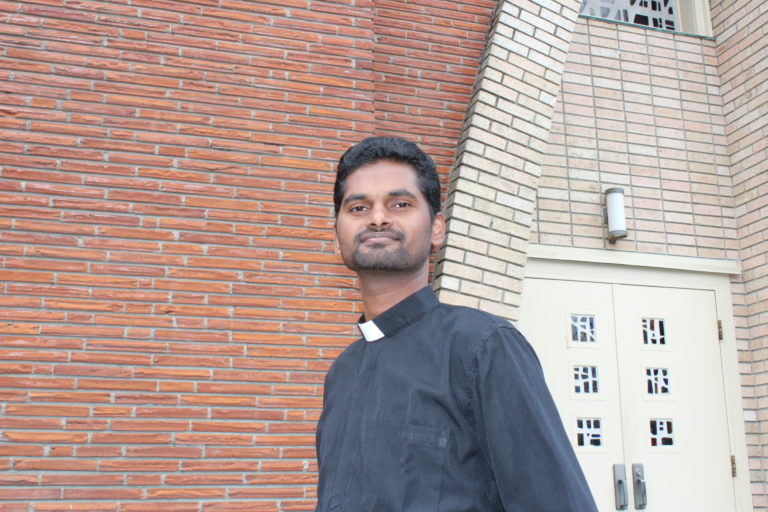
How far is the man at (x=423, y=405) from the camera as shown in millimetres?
1182

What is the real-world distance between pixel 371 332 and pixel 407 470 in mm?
348

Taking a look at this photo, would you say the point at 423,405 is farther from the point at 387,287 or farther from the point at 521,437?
the point at 387,287

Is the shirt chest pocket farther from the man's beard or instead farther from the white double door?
the white double door

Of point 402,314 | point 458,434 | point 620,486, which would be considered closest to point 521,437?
point 458,434

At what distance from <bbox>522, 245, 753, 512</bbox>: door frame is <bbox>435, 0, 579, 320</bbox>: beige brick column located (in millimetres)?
774

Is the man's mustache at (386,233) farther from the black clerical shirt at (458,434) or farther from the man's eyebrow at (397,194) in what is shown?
the black clerical shirt at (458,434)

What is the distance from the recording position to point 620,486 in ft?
16.6

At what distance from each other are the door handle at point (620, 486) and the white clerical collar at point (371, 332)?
4148 millimetres

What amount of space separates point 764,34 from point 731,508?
3.70 meters

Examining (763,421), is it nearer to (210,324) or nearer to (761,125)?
(761,125)

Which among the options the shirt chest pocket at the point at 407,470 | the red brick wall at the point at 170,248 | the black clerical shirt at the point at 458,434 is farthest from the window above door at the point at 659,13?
the shirt chest pocket at the point at 407,470

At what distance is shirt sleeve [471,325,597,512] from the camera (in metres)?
1.16

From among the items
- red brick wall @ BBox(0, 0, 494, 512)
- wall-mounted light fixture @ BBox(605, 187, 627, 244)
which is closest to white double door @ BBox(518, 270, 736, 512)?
wall-mounted light fixture @ BBox(605, 187, 627, 244)

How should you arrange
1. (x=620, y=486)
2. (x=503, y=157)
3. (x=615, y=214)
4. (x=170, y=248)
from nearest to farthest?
1. (x=170, y=248)
2. (x=503, y=157)
3. (x=620, y=486)
4. (x=615, y=214)
